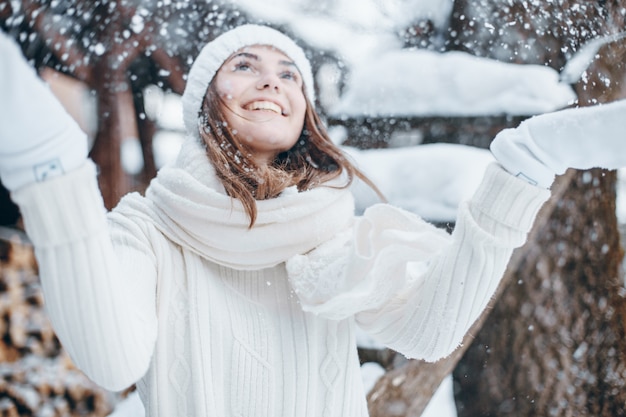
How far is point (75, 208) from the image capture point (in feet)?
1.23

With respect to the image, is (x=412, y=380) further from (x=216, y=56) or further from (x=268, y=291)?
(x=216, y=56)

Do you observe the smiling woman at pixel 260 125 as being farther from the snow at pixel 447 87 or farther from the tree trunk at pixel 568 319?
the tree trunk at pixel 568 319

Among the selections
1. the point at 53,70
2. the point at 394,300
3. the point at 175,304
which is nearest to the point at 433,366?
the point at 394,300

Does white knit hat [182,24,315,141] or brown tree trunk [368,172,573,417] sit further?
brown tree trunk [368,172,573,417]

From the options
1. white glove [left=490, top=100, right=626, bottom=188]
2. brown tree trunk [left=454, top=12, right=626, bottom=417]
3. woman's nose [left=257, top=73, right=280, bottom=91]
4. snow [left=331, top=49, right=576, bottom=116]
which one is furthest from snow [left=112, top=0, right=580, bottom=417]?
white glove [left=490, top=100, right=626, bottom=188]

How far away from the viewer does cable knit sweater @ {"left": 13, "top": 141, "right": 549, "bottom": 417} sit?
449 mm

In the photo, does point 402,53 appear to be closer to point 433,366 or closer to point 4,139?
point 433,366

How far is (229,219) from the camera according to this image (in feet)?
1.86

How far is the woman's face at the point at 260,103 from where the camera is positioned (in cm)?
63

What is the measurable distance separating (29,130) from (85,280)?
0.11 m

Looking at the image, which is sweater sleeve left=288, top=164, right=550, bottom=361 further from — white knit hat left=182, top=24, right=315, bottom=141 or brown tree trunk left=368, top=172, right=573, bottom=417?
brown tree trunk left=368, top=172, right=573, bottom=417

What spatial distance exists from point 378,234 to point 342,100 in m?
0.74

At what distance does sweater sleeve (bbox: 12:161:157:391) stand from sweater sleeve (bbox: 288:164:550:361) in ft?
0.56

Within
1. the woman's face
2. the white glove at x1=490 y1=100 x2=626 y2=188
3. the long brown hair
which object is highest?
the white glove at x1=490 y1=100 x2=626 y2=188
